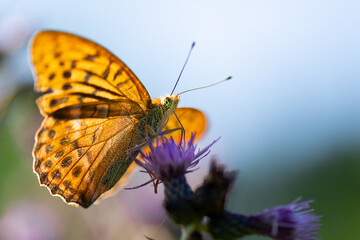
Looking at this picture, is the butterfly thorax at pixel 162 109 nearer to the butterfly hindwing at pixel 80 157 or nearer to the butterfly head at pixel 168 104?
the butterfly head at pixel 168 104

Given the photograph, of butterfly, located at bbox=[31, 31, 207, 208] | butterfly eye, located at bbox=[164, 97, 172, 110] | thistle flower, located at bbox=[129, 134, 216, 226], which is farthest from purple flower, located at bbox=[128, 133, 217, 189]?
butterfly eye, located at bbox=[164, 97, 172, 110]

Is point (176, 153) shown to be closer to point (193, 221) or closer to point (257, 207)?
point (193, 221)

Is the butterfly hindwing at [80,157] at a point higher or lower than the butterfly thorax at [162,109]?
lower

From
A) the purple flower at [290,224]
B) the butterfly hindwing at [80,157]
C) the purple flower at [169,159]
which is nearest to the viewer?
the purple flower at [290,224]

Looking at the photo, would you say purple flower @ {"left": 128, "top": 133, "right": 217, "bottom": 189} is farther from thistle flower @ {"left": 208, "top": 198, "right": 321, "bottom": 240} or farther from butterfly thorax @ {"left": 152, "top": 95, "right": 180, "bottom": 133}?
thistle flower @ {"left": 208, "top": 198, "right": 321, "bottom": 240}

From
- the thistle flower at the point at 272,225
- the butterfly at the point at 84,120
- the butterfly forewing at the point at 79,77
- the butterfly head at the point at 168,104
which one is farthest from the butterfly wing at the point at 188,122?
the thistle flower at the point at 272,225

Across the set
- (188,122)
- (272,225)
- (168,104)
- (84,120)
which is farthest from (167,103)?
(272,225)

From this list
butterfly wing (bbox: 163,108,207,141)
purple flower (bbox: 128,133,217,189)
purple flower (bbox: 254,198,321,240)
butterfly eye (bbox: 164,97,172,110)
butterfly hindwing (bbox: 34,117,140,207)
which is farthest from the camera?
butterfly wing (bbox: 163,108,207,141)
